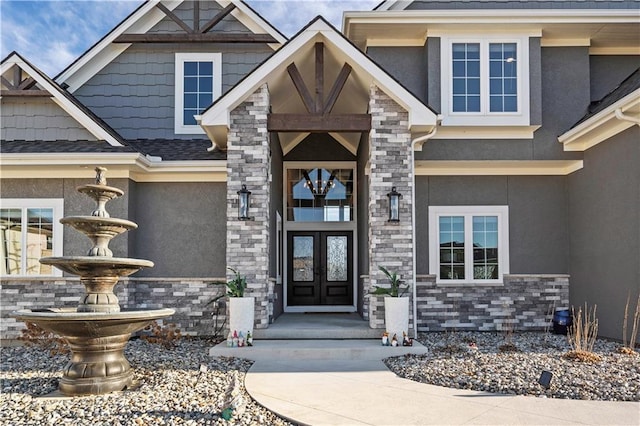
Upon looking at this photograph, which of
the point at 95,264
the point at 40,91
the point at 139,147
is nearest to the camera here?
the point at 95,264

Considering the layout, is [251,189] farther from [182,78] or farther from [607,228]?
[607,228]

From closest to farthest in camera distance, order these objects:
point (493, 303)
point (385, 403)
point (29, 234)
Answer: point (385, 403)
point (29, 234)
point (493, 303)

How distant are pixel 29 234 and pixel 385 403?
769 centimetres

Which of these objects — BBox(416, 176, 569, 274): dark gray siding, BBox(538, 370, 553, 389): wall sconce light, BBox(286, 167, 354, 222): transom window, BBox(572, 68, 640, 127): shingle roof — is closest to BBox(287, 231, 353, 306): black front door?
→ BBox(286, 167, 354, 222): transom window

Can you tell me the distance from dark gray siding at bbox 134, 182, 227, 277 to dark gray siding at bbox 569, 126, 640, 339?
22.6 ft

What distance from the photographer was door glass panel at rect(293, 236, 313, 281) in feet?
42.7

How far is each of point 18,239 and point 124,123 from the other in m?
3.66

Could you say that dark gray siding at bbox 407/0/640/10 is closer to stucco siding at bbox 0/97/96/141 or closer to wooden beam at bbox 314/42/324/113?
wooden beam at bbox 314/42/324/113

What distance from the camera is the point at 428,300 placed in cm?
1085

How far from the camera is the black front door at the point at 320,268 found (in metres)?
12.9

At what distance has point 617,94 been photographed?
32.0 ft

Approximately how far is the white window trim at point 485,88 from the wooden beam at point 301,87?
3.04 meters

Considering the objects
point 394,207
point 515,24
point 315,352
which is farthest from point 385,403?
point 515,24

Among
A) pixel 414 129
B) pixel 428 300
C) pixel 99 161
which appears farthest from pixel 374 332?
pixel 99 161
